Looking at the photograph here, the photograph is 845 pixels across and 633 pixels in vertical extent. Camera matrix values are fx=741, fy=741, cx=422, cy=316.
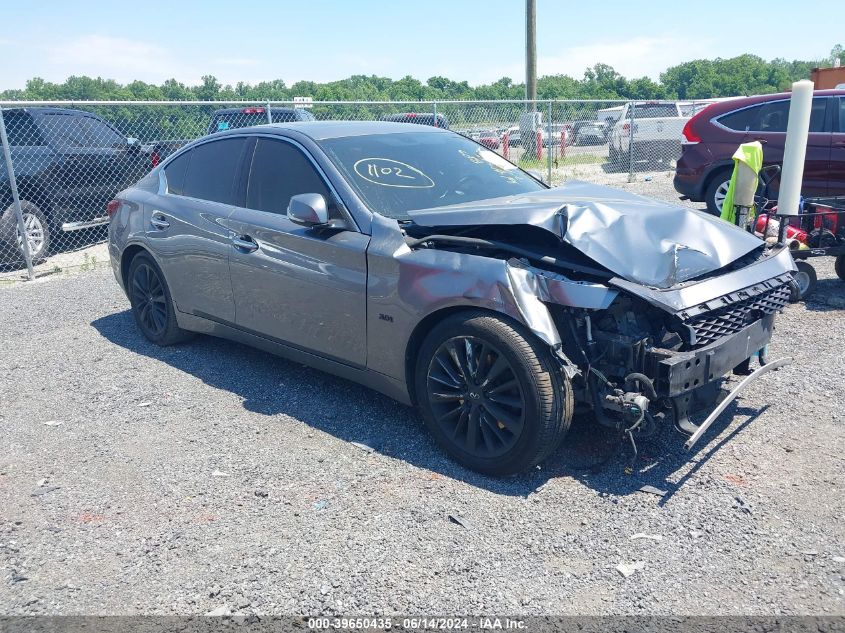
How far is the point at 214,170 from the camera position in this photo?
538 cm

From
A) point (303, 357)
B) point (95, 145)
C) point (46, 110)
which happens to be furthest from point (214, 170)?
point (46, 110)

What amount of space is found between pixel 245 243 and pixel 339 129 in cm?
99

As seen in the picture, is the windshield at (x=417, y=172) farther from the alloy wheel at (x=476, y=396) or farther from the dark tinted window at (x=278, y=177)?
the alloy wheel at (x=476, y=396)

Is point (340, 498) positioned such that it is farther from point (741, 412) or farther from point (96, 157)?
point (96, 157)

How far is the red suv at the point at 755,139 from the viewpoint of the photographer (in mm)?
9461

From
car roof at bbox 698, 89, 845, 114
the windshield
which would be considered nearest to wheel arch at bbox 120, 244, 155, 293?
the windshield

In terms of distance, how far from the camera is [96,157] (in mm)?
10469

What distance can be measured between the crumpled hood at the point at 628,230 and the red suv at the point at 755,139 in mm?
6449

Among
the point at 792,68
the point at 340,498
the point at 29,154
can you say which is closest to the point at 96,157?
the point at 29,154

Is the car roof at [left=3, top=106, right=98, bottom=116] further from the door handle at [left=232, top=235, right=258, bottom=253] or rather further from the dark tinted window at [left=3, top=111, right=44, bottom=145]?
the door handle at [left=232, top=235, right=258, bottom=253]

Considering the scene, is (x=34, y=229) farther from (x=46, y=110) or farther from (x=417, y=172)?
(x=417, y=172)

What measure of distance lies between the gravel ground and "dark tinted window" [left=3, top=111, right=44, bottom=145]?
5667 millimetres

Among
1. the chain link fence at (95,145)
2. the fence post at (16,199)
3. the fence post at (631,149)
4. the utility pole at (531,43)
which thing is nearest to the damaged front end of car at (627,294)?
the chain link fence at (95,145)

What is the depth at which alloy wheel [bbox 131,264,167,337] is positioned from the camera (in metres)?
5.87
